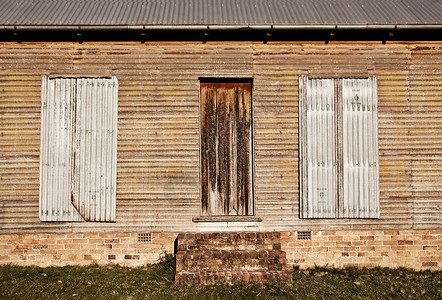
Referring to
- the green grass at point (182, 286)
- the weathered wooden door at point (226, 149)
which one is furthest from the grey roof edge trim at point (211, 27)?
the green grass at point (182, 286)

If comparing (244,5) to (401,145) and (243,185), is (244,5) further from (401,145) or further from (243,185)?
(401,145)

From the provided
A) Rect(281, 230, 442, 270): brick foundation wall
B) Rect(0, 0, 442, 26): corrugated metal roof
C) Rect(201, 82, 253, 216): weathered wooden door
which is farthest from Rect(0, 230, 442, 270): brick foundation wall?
Rect(0, 0, 442, 26): corrugated metal roof

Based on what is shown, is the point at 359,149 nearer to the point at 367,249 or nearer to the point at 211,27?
the point at 367,249

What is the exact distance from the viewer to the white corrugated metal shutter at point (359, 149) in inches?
269

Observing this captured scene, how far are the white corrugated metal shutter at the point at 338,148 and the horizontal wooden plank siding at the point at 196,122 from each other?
19 centimetres

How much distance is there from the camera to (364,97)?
6.96 meters

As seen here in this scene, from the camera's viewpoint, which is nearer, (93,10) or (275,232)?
(275,232)

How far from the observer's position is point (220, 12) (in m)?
7.22

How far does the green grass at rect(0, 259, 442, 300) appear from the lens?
17.5 ft

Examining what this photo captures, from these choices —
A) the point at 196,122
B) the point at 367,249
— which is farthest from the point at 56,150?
the point at 367,249

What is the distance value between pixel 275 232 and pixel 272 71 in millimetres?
3568

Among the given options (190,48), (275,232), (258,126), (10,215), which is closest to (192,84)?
(190,48)

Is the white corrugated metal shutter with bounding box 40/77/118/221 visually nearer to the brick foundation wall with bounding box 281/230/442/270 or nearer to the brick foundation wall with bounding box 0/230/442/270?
the brick foundation wall with bounding box 0/230/442/270

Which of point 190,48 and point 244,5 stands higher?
point 244,5
